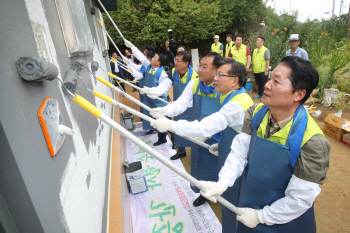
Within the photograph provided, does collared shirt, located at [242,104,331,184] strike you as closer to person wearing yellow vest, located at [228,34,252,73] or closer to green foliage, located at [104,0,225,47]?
person wearing yellow vest, located at [228,34,252,73]

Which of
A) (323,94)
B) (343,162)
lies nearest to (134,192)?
(343,162)

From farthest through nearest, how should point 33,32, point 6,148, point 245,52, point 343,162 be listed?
1. point 245,52
2. point 343,162
3. point 33,32
4. point 6,148

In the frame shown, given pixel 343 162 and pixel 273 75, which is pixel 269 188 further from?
pixel 343 162

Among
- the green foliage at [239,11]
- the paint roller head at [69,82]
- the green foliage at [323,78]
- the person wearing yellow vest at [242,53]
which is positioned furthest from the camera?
the green foliage at [239,11]

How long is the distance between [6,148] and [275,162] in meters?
1.38

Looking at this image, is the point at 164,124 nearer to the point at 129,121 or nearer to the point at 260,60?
the point at 129,121

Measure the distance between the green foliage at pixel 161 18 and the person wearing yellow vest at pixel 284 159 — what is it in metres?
10.9

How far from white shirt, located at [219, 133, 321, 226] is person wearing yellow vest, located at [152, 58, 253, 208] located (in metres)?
0.38

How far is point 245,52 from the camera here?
7215 millimetres

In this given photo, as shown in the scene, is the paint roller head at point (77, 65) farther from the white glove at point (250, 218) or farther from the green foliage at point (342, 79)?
the green foliage at point (342, 79)

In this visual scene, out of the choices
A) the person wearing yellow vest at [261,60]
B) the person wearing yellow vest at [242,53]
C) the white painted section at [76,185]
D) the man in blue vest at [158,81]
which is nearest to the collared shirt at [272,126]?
the white painted section at [76,185]

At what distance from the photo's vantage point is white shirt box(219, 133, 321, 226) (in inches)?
48.0

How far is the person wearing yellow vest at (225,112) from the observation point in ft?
6.45

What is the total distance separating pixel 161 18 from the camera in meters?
11.1
